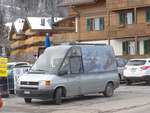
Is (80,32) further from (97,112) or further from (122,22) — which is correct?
(97,112)

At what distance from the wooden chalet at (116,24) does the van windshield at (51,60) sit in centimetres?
2426

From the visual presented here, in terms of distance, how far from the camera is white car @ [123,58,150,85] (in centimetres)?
2623

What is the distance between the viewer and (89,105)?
1634 centimetres

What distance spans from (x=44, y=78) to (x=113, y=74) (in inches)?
164

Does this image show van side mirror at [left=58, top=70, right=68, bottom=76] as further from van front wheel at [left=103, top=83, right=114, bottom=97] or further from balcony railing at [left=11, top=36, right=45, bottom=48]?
balcony railing at [left=11, top=36, right=45, bottom=48]

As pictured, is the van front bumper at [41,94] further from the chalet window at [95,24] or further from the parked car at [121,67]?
the chalet window at [95,24]

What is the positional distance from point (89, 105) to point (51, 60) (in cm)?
238

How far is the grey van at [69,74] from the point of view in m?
16.4

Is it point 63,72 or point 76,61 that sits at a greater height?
point 76,61

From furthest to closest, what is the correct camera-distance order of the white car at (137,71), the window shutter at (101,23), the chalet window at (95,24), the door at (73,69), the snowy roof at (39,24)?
the snowy roof at (39,24), the chalet window at (95,24), the window shutter at (101,23), the white car at (137,71), the door at (73,69)

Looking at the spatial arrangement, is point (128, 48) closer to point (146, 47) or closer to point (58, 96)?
point (146, 47)

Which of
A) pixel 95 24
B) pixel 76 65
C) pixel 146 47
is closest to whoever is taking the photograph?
pixel 76 65

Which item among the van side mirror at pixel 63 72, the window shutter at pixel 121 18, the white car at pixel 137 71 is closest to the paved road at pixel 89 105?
the van side mirror at pixel 63 72

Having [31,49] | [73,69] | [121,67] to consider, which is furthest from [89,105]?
[31,49]
